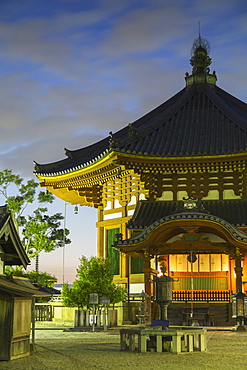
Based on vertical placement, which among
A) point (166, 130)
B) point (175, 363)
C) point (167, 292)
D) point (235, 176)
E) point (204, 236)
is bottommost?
point (175, 363)

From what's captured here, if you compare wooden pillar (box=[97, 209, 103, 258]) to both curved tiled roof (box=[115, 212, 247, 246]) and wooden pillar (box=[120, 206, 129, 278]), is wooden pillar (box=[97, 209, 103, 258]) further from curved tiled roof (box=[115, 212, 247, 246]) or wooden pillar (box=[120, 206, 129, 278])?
curved tiled roof (box=[115, 212, 247, 246])

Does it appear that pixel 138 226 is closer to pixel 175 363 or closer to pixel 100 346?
pixel 100 346

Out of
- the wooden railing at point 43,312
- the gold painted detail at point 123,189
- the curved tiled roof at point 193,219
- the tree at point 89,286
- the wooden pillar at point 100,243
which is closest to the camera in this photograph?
the curved tiled roof at point 193,219

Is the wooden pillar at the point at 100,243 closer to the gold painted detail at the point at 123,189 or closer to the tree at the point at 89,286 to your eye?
the gold painted detail at the point at 123,189

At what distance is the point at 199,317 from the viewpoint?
2806cm

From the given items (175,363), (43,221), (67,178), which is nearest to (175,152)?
(67,178)

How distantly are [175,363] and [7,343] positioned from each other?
13.9ft

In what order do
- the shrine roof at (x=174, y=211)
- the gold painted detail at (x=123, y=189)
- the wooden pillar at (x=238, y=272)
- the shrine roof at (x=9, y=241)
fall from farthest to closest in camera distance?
1. the gold painted detail at (x=123, y=189)
2. the shrine roof at (x=174, y=211)
3. the wooden pillar at (x=238, y=272)
4. the shrine roof at (x=9, y=241)

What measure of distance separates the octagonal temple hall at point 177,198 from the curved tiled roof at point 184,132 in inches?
2.4

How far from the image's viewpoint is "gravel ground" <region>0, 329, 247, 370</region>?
531 inches

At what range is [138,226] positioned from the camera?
94.5 ft

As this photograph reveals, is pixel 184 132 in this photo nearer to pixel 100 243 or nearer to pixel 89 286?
pixel 100 243

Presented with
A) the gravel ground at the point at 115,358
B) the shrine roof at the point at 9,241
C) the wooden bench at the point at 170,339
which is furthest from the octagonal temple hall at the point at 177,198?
the shrine roof at the point at 9,241

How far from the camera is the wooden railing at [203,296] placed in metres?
29.1
